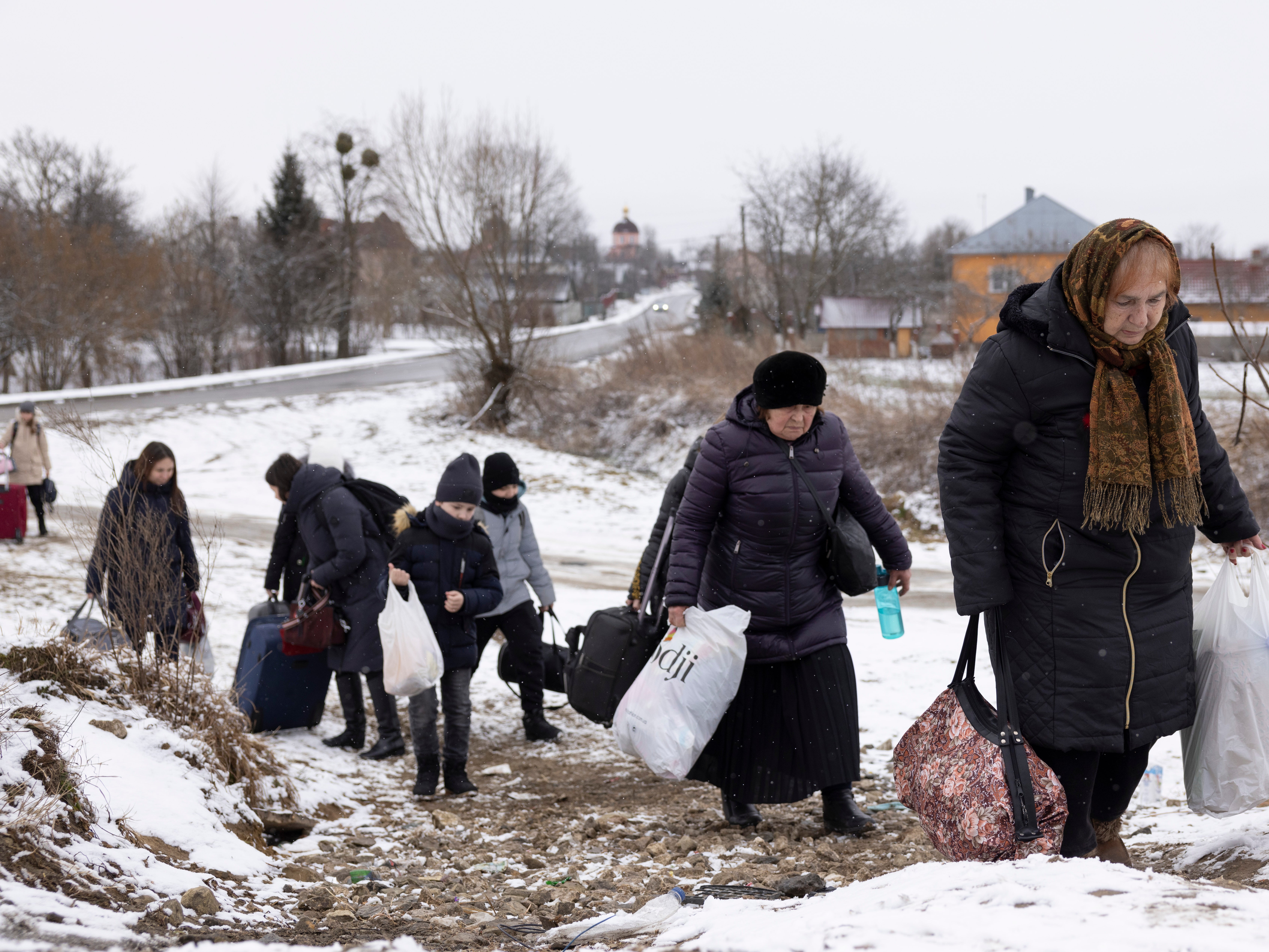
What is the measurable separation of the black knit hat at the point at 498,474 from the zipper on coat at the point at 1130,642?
3692 millimetres

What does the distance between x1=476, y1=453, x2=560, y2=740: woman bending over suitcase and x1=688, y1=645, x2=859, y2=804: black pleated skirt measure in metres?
1.98

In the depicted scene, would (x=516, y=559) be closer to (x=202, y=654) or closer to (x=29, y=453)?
(x=202, y=654)

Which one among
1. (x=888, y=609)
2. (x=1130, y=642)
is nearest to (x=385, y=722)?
(x=888, y=609)

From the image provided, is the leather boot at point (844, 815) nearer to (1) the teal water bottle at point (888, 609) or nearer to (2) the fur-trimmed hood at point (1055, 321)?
(1) the teal water bottle at point (888, 609)

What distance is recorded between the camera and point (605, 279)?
8544cm

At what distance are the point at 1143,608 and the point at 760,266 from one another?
42.3 meters

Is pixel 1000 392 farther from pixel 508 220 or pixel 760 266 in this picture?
pixel 760 266

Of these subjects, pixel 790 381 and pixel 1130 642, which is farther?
pixel 790 381

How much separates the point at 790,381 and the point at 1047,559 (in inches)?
55.9

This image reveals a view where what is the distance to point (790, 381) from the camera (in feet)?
13.2

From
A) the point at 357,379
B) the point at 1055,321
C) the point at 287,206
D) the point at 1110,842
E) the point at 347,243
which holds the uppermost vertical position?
the point at 287,206

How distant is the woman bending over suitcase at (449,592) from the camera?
16.6 feet

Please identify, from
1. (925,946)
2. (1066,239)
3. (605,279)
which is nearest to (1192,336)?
(925,946)

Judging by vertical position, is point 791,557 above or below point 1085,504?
below
